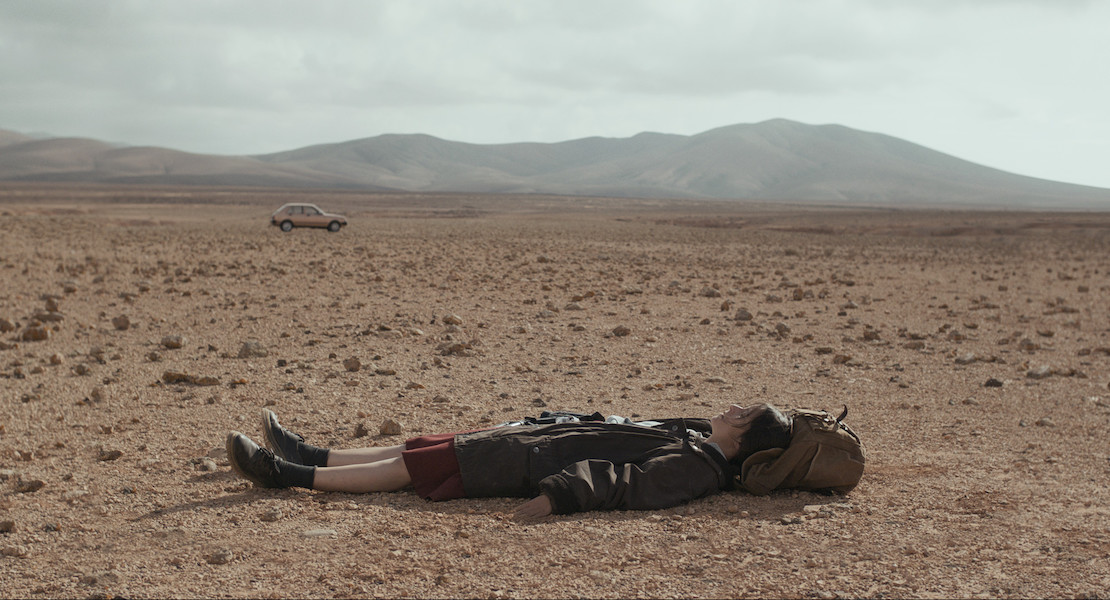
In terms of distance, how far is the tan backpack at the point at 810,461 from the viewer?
15.7ft

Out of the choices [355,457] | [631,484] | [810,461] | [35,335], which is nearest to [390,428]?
[355,457]

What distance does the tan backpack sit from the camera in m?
4.79

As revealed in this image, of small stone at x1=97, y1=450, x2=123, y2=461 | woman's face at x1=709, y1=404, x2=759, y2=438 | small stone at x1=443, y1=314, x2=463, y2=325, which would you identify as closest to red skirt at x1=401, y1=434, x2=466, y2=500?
woman's face at x1=709, y1=404, x2=759, y2=438

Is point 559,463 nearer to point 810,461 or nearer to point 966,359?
point 810,461

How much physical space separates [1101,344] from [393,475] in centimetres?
934

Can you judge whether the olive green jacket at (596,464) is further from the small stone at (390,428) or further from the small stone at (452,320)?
the small stone at (452,320)

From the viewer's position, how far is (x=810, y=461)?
481 centimetres

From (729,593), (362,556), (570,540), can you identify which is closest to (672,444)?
(570,540)

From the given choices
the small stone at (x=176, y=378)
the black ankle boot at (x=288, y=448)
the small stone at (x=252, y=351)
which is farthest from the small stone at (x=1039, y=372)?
the small stone at (x=176, y=378)

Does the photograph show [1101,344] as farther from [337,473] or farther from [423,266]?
[423,266]

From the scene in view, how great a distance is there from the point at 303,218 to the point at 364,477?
2897 centimetres

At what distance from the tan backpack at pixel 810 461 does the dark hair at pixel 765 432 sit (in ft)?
0.13

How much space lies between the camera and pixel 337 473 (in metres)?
4.81

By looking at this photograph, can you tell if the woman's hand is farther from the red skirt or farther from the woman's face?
the woman's face
